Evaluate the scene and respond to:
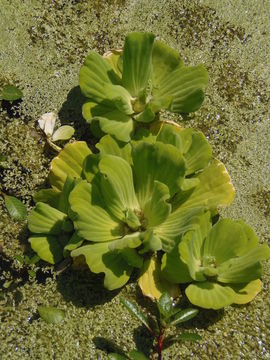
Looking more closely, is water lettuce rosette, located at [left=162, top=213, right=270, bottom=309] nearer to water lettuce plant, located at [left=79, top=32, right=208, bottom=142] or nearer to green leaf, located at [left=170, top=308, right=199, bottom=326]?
green leaf, located at [left=170, top=308, right=199, bottom=326]

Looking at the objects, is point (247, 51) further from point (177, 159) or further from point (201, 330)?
point (201, 330)

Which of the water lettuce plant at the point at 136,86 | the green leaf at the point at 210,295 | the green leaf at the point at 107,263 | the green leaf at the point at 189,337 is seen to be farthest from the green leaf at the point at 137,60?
the green leaf at the point at 189,337

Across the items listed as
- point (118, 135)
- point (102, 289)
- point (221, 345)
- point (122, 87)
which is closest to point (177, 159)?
point (118, 135)

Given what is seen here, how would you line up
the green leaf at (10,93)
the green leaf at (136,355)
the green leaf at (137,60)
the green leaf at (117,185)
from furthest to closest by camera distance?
the green leaf at (10,93)
the green leaf at (137,60)
the green leaf at (117,185)
the green leaf at (136,355)

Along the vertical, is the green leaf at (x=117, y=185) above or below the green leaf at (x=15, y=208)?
above

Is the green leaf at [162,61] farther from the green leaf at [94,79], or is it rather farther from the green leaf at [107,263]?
the green leaf at [107,263]

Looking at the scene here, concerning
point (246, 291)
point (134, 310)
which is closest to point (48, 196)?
point (134, 310)
